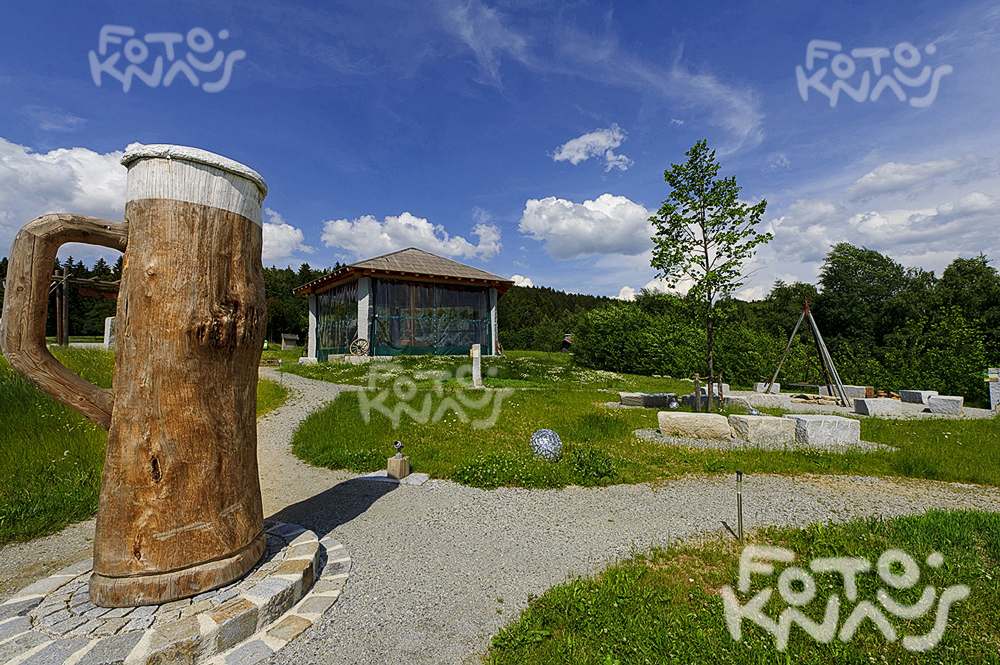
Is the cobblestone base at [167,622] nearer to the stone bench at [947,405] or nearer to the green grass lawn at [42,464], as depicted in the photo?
the green grass lawn at [42,464]

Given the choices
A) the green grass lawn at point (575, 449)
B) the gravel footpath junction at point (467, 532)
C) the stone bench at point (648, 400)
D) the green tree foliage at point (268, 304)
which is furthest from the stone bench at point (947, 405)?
the green tree foliage at point (268, 304)

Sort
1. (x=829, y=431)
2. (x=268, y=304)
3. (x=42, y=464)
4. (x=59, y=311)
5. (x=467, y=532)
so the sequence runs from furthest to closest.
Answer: (x=268, y=304) → (x=59, y=311) → (x=829, y=431) → (x=42, y=464) → (x=467, y=532)

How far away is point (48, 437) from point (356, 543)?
590 cm

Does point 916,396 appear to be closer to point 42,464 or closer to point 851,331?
point 851,331

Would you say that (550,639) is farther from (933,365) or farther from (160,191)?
(933,365)

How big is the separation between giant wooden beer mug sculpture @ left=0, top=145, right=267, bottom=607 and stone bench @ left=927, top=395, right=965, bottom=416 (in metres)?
18.4

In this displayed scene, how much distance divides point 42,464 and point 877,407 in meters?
19.4

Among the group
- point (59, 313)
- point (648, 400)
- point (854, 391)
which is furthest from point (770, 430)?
point (59, 313)

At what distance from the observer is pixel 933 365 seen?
17219mm

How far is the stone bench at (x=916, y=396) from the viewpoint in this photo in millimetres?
15023

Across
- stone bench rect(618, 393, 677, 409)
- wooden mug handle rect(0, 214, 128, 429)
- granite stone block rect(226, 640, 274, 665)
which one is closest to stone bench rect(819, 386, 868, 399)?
stone bench rect(618, 393, 677, 409)

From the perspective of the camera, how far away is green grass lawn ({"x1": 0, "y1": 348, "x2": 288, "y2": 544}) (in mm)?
4832

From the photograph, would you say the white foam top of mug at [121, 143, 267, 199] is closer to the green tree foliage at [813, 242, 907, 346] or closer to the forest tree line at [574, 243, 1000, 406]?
the forest tree line at [574, 243, 1000, 406]

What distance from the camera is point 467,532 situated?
15.4 ft
